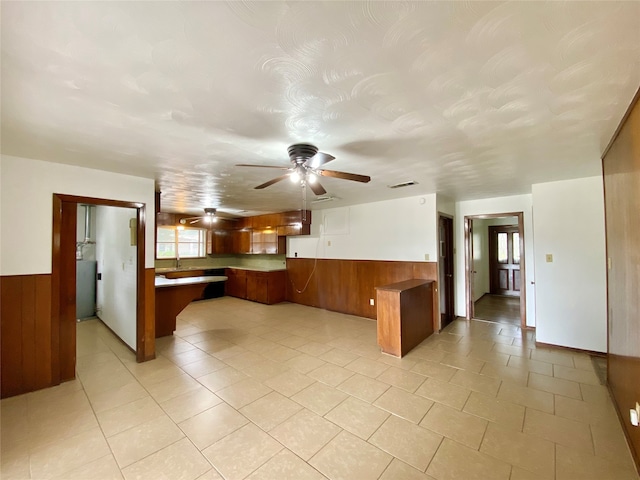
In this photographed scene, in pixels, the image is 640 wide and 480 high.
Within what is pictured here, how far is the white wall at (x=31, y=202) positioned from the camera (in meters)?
2.64

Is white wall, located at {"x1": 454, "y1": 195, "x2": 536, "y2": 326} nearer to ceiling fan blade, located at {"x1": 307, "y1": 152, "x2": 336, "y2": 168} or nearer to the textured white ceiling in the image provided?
the textured white ceiling

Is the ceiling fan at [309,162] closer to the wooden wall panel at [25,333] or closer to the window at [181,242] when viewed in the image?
the wooden wall panel at [25,333]

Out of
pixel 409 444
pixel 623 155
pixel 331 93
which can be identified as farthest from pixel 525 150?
pixel 409 444

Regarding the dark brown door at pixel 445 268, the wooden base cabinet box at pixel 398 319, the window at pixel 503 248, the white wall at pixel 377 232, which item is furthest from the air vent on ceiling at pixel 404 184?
the window at pixel 503 248

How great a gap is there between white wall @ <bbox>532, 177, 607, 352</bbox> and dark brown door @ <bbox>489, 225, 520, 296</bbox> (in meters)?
4.23

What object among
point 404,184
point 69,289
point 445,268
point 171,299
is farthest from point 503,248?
point 69,289

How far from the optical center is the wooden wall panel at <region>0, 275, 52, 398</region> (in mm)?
2656

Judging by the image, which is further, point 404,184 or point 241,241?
point 241,241

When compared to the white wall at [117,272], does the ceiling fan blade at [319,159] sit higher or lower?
higher

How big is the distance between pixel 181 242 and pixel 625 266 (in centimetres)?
844

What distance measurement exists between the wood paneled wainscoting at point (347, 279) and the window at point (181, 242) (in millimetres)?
2937

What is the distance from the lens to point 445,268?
17.0ft

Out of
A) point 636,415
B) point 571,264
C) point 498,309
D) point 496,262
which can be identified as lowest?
point 498,309

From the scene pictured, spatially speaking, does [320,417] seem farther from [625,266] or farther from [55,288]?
[55,288]
